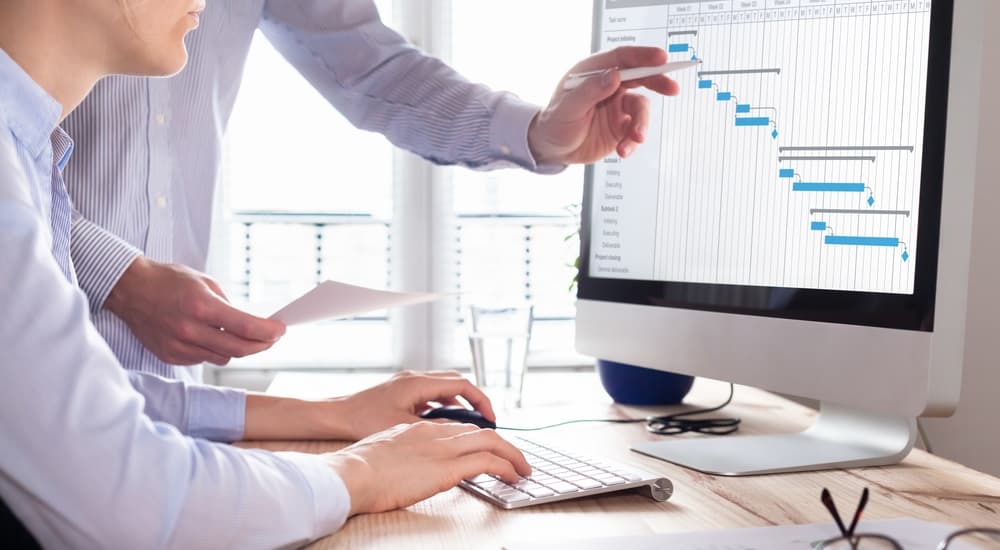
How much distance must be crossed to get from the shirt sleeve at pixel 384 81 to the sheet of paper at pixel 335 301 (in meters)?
0.51

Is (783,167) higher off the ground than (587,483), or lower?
higher

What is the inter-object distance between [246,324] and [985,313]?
4.32 feet

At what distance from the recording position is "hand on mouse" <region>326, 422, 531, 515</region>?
2.46 ft

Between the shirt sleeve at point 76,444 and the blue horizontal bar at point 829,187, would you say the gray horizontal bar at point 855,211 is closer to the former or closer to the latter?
the blue horizontal bar at point 829,187

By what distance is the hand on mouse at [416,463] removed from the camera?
749mm

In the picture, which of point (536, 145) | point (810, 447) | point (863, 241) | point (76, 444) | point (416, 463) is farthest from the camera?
point (536, 145)

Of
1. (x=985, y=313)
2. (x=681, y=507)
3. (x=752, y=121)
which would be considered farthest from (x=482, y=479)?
(x=985, y=313)

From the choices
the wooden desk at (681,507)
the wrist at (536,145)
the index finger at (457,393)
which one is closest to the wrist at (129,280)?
the wooden desk at (681,507)

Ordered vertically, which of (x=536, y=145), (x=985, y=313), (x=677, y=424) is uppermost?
(x=536, y=145)

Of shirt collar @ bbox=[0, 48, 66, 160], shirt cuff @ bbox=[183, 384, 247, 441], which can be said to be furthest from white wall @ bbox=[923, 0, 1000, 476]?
shirt collar @ bbox=[0, 48, 66, 160]

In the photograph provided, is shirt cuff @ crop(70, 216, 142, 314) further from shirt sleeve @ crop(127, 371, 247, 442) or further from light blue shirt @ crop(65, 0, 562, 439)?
shirt sleeve @ crop(127, 371, 247, 442)

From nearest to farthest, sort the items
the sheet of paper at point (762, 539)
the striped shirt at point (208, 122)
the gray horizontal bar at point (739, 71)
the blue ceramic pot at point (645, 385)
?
the sheet of paper at point (762, 539), the gray horizontal bar at point (739, 71), the striped shirt at point (208, 122), the blue ceramic pot at point (645, 385)

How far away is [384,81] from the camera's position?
1553 millimetres

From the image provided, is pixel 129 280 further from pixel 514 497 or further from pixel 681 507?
pixel 681 507
